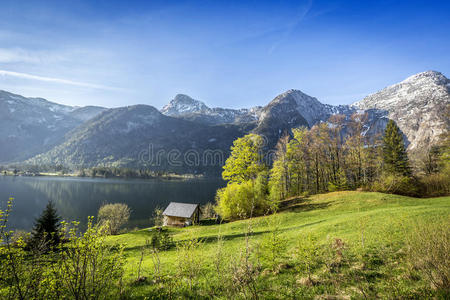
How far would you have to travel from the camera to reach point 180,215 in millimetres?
40469

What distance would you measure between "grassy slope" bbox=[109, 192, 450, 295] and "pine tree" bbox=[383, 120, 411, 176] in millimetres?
16749

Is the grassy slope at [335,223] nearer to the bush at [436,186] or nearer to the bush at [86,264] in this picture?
the bush at [86,264]

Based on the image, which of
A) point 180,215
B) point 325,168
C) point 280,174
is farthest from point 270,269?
point 180,215

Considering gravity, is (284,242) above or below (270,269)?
above

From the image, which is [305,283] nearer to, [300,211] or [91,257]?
[91,257]

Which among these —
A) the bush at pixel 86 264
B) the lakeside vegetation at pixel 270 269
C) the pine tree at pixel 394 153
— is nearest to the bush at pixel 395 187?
the pine tree at pixel 394 153

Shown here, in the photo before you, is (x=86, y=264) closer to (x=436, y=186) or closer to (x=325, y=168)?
(x=325, y=168)

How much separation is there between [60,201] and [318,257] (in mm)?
100801

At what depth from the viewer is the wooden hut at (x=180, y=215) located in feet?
131

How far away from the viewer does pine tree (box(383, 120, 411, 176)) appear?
3916 centimetres

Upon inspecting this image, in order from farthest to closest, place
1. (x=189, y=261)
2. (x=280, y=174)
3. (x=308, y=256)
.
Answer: (x=280, y=174), (x=308, y=256), (x=189, y=261)

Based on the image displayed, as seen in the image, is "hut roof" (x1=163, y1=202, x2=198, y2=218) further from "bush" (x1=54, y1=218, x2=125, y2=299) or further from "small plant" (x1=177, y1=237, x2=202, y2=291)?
Result: "bush" (x1=54, y1=218, x2=125, y2=299)

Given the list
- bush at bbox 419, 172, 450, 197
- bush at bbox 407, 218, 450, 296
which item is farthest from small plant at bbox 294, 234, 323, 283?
bush at bbox 419, 172, 450, 197

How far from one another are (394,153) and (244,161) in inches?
1261
